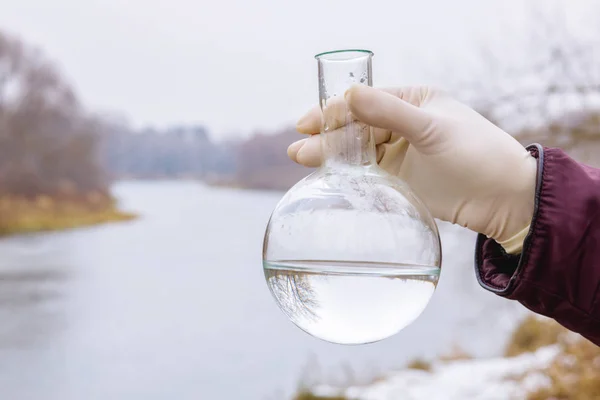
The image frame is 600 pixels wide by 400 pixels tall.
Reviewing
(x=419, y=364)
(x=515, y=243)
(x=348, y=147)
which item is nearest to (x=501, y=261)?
(x=515, y=243)

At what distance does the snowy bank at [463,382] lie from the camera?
2.37 meters

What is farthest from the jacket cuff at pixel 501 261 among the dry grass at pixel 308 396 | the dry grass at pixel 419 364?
the dry grass at pixel 419 364

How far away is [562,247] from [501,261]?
10 cm

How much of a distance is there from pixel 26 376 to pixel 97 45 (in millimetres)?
1085

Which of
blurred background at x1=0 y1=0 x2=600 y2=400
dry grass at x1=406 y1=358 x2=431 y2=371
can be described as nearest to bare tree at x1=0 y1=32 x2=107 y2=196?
blurred background at x1=0 y1=0 x2=600 y2=400

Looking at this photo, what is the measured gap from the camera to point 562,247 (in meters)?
0.70

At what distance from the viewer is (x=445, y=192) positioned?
78 cm

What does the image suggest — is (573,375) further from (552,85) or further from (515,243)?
(515,243)

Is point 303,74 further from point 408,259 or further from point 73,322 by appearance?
point 408,259

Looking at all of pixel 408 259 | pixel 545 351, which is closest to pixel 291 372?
pixel 545 351

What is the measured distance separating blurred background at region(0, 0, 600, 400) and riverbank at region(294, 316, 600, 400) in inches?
0.9

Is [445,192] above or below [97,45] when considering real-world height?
below

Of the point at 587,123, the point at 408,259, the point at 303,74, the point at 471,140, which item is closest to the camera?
the point at 408,259

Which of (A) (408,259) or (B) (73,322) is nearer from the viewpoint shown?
(A) (408,259)
